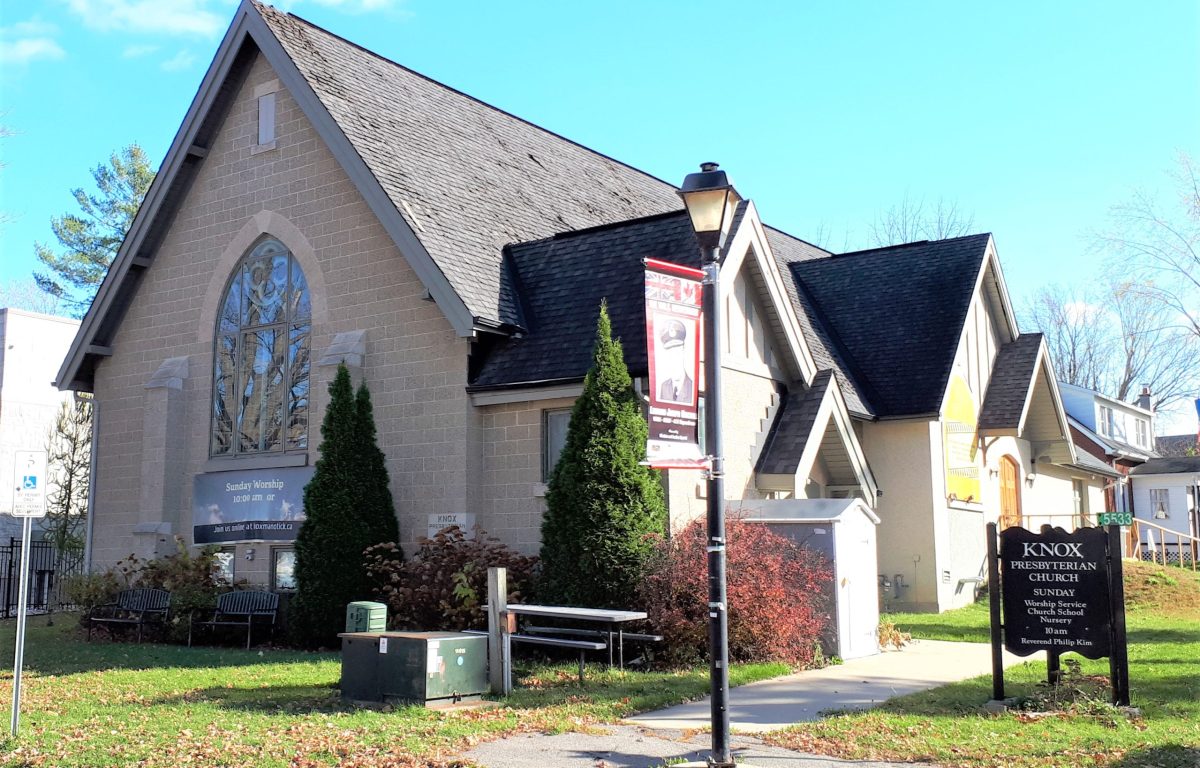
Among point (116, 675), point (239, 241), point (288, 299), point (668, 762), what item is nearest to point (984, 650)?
point (668, 762)

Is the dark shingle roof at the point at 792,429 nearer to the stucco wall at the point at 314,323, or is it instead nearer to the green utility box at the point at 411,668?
the stucco wall at the point at 314,323

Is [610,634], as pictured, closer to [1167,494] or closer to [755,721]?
[755,721]

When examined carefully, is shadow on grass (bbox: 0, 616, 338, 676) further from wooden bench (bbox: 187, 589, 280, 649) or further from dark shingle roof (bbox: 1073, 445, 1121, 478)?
dark shingle roof (bbox: 1073, 445, 1121, 478)

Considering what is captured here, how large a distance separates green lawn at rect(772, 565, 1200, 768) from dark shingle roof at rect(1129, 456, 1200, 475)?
38016mm

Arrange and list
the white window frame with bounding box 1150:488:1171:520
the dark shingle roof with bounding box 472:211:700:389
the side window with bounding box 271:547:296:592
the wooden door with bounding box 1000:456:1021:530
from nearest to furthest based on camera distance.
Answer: the dark shingle roof with bounding box 472:211:700:389
the side window with bounding box 271:547:296:592
the wooden door with bounding box 1000:456:1021:530
the white window frame with bounding box 1150:488:1171:520

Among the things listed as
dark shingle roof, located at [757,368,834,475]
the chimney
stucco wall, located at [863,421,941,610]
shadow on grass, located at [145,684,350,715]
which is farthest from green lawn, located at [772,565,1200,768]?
the chimney

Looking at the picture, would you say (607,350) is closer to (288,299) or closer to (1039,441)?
(288,299)

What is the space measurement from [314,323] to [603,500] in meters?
7.55

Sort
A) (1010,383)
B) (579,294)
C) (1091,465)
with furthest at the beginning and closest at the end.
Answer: (1091,465) → (1010,383) → (579,294)

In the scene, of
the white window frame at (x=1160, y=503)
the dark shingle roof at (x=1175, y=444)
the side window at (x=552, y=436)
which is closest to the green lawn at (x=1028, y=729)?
the side window at (x=552, y=436)

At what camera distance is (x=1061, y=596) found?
11039 mm

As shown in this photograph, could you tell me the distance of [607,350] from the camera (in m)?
15.4

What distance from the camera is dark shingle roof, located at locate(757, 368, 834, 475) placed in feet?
58.3

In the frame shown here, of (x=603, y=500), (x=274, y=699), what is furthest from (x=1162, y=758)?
(x=274, y=699)
